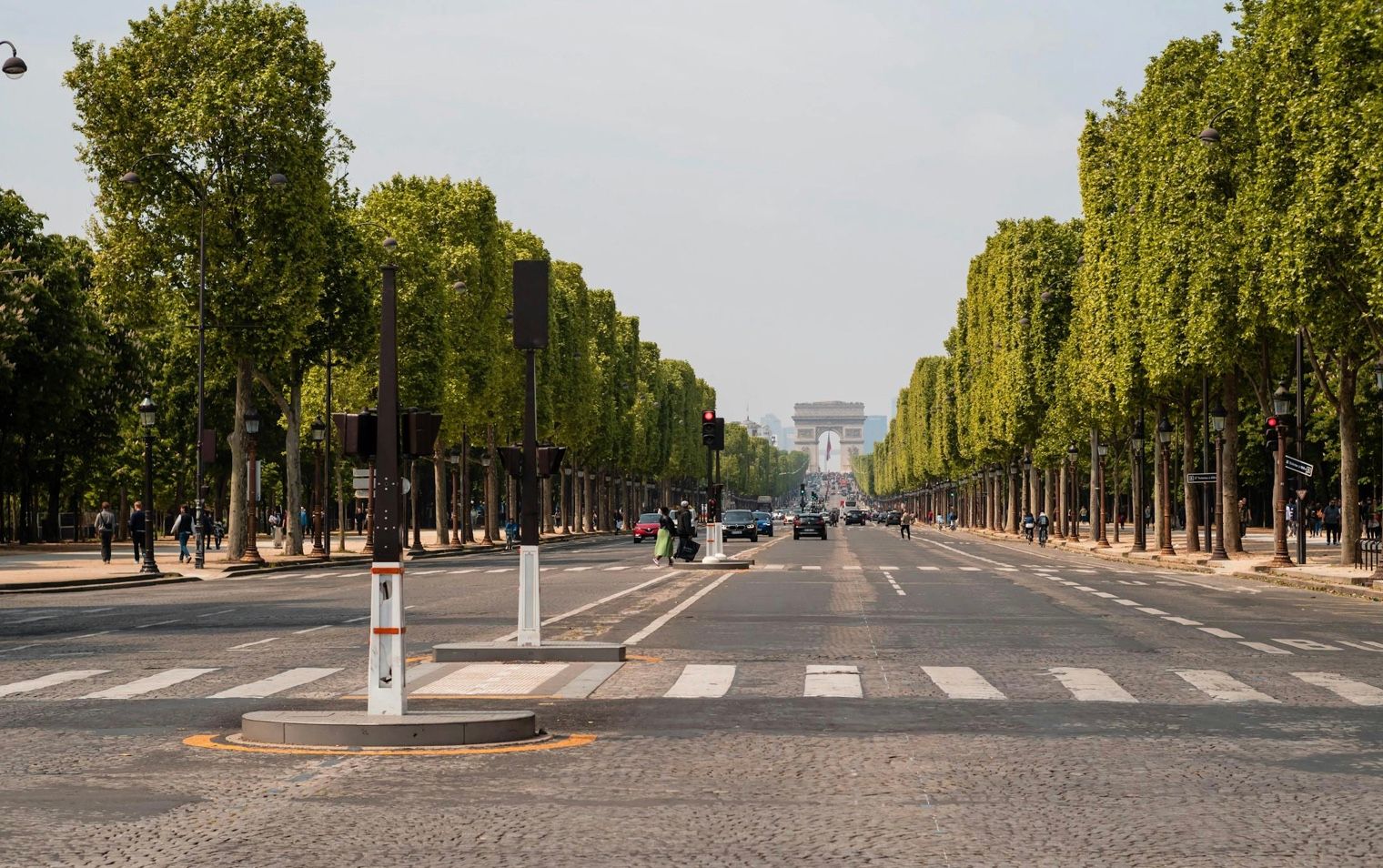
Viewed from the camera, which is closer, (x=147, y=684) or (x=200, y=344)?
(x=147, y=684)

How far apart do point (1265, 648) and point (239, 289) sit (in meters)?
36.3

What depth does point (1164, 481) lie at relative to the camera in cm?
6162

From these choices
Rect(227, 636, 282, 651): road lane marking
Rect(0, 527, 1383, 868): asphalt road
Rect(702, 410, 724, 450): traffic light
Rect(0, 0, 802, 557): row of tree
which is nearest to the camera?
Rect(0, 527, 1383, 868): asphalt road

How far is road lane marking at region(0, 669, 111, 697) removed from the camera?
654 inches

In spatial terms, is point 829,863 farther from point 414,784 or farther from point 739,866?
point 414,784

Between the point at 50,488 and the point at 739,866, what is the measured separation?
269ft

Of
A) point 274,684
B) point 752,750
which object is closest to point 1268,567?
point 274,684

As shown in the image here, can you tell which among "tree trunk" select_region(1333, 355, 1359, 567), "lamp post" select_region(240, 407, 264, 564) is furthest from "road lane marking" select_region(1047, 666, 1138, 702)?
"lamp post" select_region(240, 407, 264, 564)

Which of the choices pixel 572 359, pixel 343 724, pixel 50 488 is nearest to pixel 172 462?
pixel 50 488

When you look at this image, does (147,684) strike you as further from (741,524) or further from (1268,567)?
(741,524)

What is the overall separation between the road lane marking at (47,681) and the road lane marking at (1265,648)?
12.8 meters

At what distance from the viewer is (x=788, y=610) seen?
28.9 metres

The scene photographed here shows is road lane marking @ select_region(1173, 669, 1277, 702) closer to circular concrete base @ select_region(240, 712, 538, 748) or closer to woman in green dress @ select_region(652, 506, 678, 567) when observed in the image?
circular concrete base @ select_region(240, 712, 538, 748)

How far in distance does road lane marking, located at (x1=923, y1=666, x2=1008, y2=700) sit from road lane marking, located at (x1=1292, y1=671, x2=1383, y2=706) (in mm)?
2964
